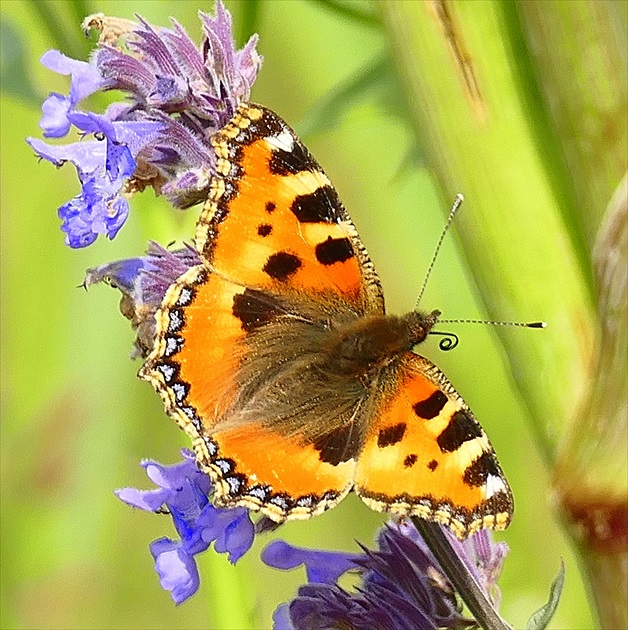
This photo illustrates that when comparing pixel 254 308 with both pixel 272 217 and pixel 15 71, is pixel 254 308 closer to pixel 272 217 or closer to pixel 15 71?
pixel 272 217

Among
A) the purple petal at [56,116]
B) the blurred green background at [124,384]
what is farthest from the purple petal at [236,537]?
the blurred green background at [124,384]

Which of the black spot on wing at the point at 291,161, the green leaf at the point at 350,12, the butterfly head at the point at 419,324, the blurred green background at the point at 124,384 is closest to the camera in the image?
the black spot on wing at the point at 291,161

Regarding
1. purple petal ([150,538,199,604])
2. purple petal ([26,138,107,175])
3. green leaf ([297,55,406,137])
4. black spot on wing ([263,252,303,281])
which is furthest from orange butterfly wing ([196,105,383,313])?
green leaf ([297,55,406,137])

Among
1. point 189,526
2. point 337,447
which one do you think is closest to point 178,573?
point 189,526

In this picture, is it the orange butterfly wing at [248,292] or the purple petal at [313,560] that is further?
the purple petal at [313,560]

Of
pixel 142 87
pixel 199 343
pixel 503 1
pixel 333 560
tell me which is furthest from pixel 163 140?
pixel 333 560

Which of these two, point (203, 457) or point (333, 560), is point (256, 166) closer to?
point (203, 457)

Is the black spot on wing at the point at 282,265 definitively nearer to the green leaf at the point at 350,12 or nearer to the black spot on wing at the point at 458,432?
the black spot on wing at the point at 458,432
